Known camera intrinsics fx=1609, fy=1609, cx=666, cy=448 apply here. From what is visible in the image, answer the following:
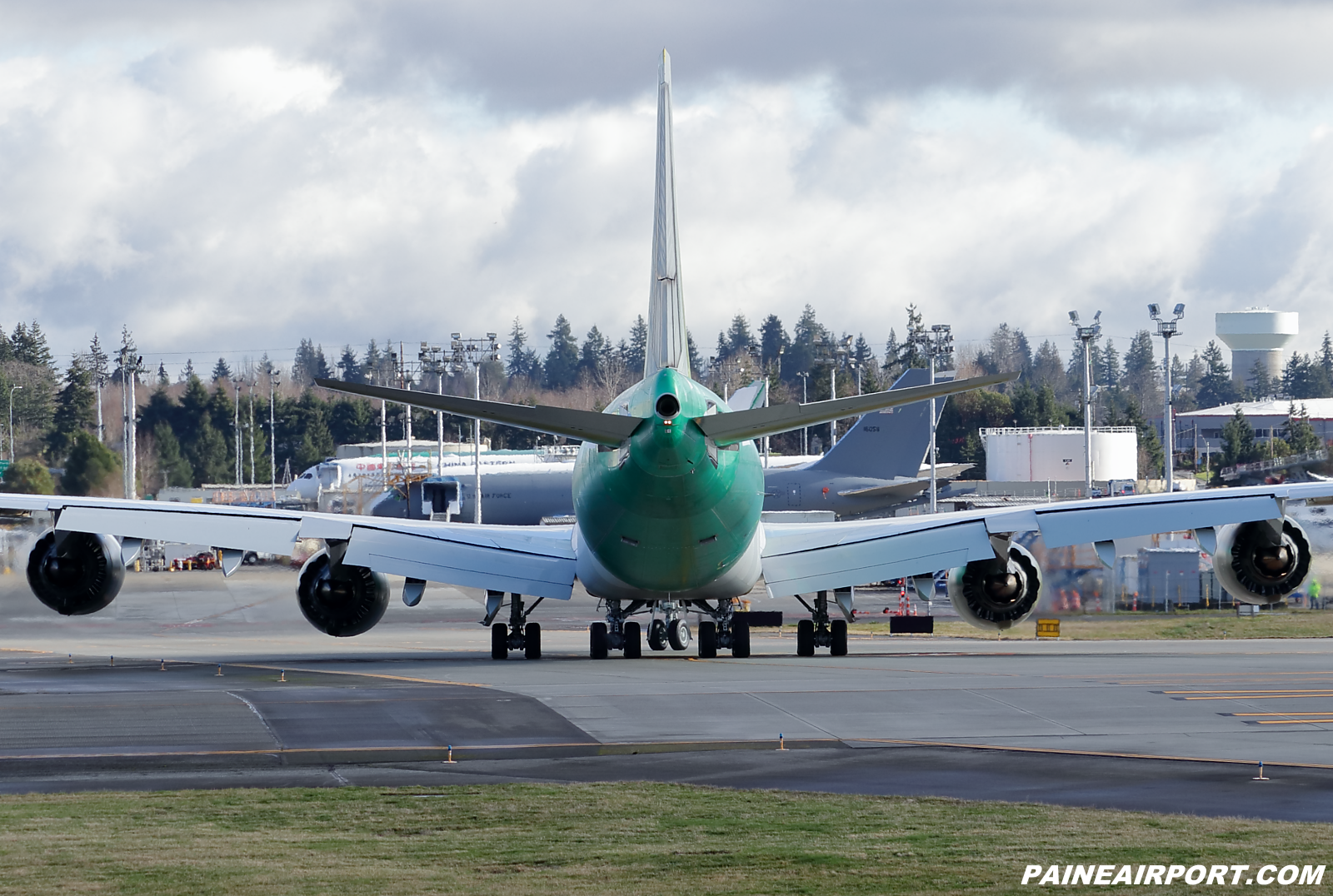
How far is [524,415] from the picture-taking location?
2383 centimetres

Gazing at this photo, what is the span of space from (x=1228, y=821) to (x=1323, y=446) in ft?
428

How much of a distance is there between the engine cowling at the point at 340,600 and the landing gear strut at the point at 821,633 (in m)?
9.88

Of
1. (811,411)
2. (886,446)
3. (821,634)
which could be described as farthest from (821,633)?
(886,446)

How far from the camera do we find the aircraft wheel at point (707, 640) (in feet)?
118

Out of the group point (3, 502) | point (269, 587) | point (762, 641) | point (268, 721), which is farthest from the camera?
point (269, 587)

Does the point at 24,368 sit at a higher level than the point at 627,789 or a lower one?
higher

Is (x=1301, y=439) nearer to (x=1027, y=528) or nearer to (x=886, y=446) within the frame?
(x=886, y=446)

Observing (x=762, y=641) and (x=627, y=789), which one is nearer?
(x=627, y=789)

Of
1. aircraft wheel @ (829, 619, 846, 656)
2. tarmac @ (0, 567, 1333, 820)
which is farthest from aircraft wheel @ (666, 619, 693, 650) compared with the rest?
aircraft wheel @ (829, 619, 846, 656)

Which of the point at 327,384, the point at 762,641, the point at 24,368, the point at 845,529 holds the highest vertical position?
the point at 24,368

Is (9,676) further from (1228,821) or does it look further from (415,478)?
(415,478)

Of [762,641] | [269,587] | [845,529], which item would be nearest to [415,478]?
[269,587]

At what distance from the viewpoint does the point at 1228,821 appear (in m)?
15.7

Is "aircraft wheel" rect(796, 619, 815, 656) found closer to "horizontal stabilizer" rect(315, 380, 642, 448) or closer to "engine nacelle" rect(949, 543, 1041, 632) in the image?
"engine nacelle" rect(949, 543, 1041, 632)
